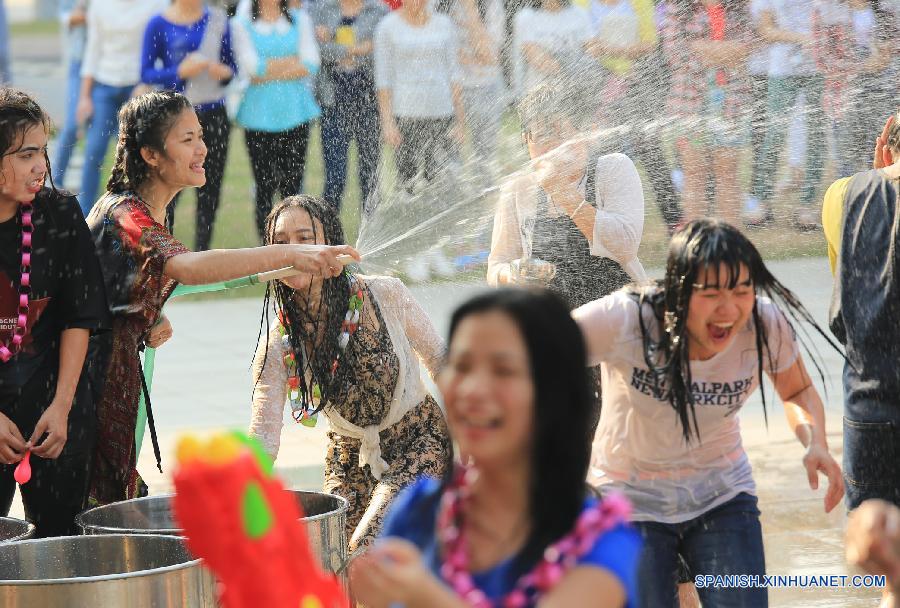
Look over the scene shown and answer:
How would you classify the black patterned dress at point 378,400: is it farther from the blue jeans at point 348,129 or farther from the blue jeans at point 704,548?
the blue jeans at point 348,129

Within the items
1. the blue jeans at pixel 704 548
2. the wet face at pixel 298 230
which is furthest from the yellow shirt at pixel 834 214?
the wet face at pixel 298 230

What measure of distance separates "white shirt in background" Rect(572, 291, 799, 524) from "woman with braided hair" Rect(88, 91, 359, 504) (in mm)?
857

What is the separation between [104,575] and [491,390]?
4.95ft

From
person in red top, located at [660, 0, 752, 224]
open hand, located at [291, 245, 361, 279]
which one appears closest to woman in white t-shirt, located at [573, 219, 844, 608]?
open hand, located at [291, 245, 361, 279]

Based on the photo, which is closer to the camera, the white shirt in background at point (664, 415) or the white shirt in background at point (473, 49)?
the white shirt in background at point (664, 415)

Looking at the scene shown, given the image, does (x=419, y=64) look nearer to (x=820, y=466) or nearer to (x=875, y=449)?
(x=875, y=449)

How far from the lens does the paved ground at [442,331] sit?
5.18m

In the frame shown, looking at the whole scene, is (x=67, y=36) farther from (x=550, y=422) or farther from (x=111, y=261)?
(x=550, y=422)

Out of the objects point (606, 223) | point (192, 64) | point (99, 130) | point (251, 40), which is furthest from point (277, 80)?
point (606, 223)

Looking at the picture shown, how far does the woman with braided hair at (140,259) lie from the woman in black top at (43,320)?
129mm

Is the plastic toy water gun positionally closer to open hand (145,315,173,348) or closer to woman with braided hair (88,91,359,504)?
woman with braided hair (88,91,359,504)

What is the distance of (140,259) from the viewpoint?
412cm

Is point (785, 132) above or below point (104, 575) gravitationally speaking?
above

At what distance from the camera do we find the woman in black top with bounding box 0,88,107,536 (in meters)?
3.90
